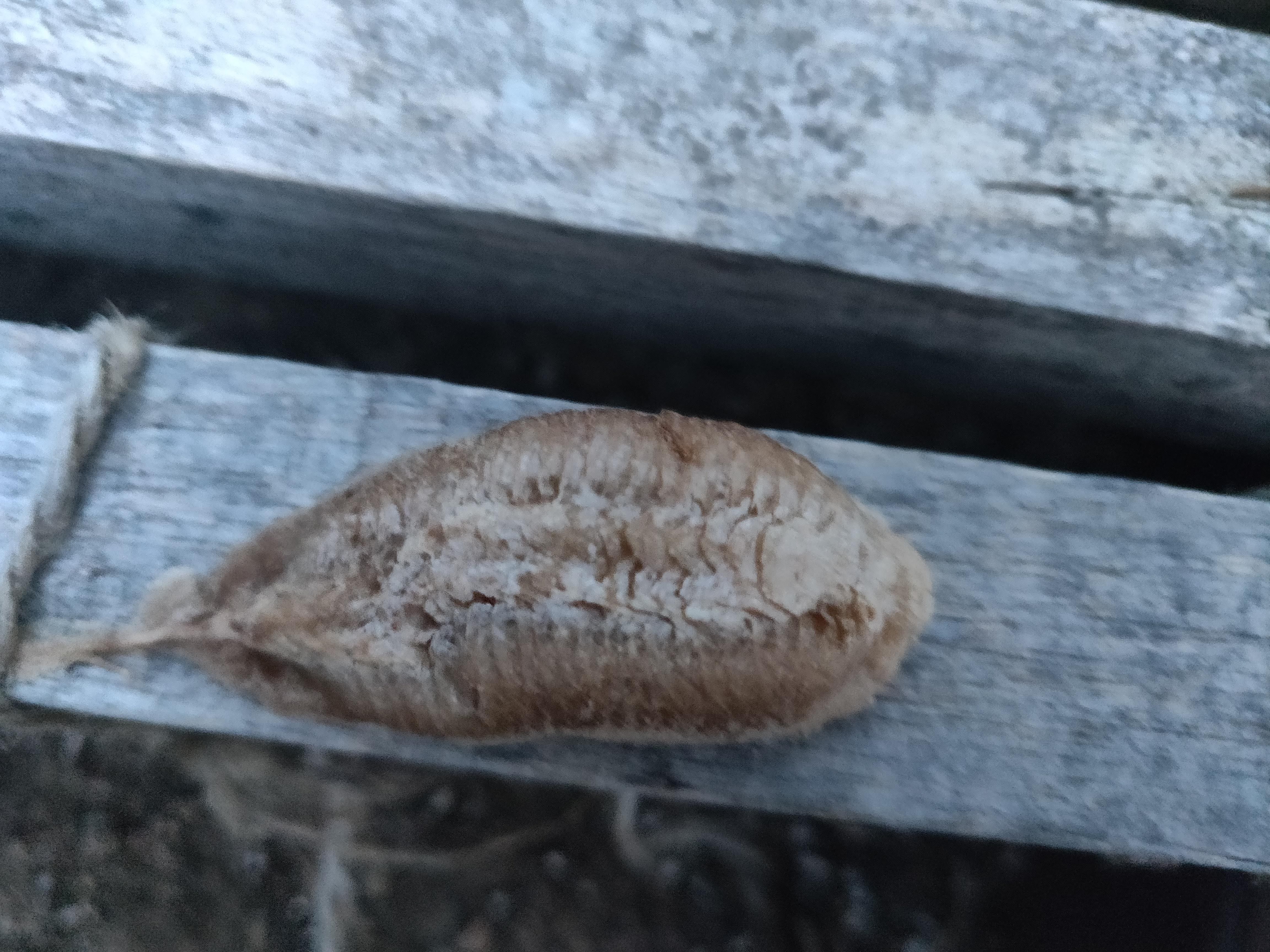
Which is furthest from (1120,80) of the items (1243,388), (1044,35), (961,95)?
(1243,388)

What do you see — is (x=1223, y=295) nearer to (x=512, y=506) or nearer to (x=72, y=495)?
(x=512, y=506)

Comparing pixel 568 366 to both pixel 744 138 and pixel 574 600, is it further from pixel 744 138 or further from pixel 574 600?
pixel 574 600

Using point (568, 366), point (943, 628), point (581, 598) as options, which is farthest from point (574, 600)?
point (568, 366)

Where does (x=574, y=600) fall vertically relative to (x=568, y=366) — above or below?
below

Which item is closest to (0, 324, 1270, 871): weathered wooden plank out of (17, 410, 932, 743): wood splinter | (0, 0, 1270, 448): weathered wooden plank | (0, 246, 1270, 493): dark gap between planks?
(17, 410, 932, 743): wood splinter

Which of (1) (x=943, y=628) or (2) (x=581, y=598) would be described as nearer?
(2) (x=581, y=598)

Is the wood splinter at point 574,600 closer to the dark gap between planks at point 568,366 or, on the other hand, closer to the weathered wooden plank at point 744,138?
the weathered wooden plank at point 744,138
